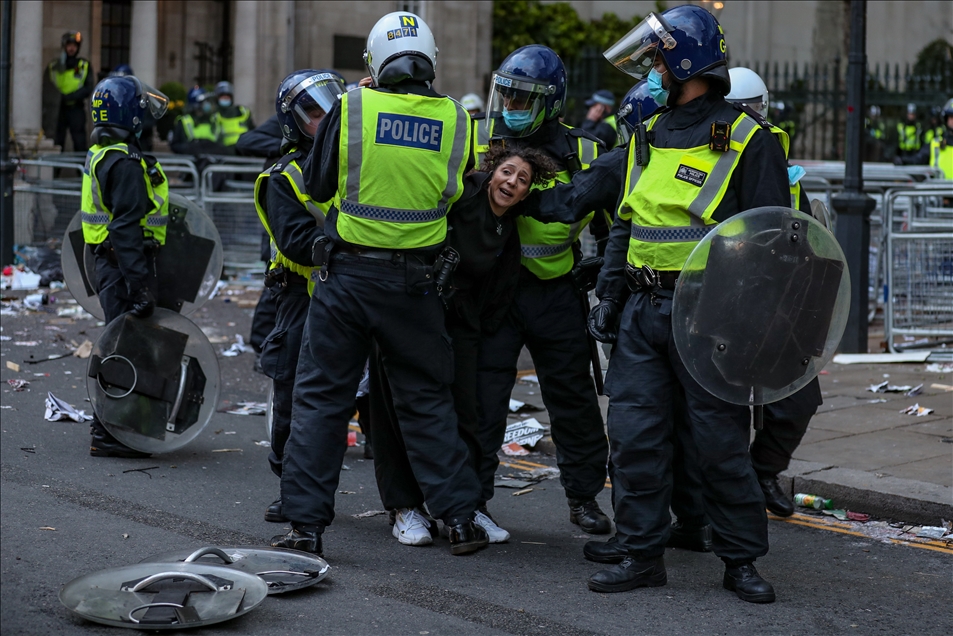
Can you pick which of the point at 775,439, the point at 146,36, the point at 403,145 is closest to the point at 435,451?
the point at 403,145

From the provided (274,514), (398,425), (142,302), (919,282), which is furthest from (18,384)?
(919,282)

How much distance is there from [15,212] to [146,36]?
23.3 ft

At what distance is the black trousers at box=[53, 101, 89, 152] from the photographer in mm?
18859

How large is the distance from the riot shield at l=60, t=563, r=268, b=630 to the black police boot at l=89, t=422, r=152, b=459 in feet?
Result: 7.90

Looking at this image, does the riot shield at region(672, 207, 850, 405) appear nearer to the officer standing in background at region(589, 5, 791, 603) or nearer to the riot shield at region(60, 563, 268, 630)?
the officer standing in background at region(589, 5, 791, 603)

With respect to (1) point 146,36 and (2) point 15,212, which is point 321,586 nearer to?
(2) point 15,212

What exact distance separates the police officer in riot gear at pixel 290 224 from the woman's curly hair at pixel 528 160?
2.37 feet

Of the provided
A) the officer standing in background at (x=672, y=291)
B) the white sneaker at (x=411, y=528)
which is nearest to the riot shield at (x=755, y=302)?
the officer standing in background at (x=672, y=291)

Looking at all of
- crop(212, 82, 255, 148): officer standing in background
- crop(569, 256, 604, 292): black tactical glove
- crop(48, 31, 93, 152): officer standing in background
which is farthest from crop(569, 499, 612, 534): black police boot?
crop(48, 31, 93, 152): officer standing in background

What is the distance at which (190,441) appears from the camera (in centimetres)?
686

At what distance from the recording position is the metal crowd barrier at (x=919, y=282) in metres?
9.80

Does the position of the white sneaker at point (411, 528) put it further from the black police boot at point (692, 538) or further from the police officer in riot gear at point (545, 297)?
the black police boot at point (692, 538)

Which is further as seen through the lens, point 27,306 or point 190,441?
point 27,306

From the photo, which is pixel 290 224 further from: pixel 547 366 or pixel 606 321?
pixel 606 321
